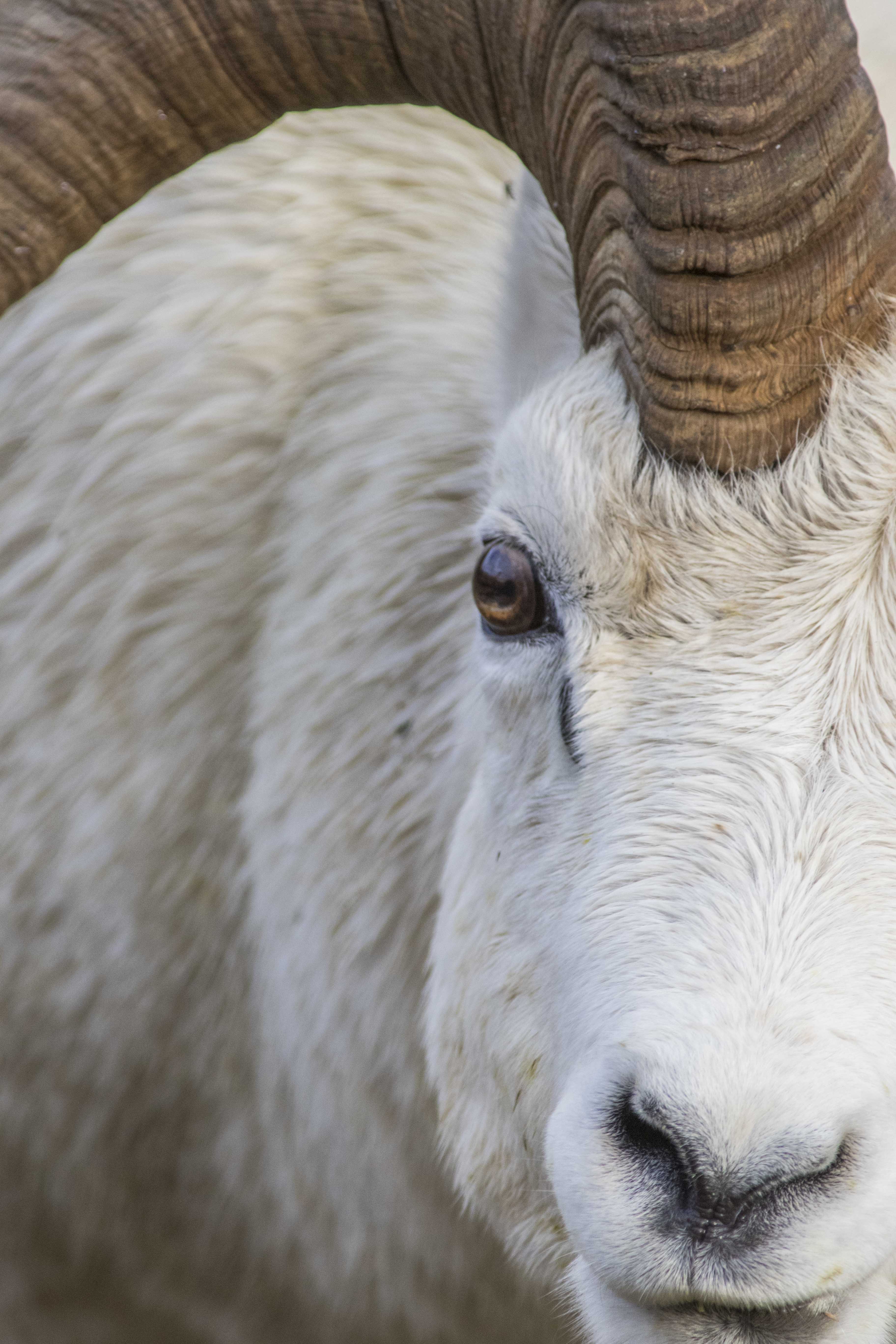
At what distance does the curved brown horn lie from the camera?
1.81 m

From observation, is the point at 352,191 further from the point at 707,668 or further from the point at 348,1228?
the point at 348,1228

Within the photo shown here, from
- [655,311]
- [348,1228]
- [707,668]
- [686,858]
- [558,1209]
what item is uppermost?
[655,311]

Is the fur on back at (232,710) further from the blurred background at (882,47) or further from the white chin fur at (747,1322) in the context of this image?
the white chin fur at (747,1322)

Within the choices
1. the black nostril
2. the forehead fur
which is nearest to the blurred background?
the forehead fur

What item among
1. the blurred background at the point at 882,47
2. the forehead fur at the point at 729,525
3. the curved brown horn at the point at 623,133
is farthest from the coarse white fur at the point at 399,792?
the blurred background at the point at 882,47

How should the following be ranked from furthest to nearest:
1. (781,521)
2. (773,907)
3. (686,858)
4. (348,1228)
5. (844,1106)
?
(348,1228) < (781,521) < (686,858) < (773,907) < (844,1106)

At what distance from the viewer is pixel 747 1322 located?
5.41ft

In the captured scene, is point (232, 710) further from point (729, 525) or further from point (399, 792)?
Answer: point (729, 525)

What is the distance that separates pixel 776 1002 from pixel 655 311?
91 centimetres

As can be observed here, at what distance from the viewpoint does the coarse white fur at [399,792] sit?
66.9 inches

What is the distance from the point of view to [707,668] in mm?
1866

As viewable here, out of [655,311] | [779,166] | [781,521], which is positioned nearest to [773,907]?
[781,521]

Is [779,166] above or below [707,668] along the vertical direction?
above

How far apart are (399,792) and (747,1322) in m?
1.35
